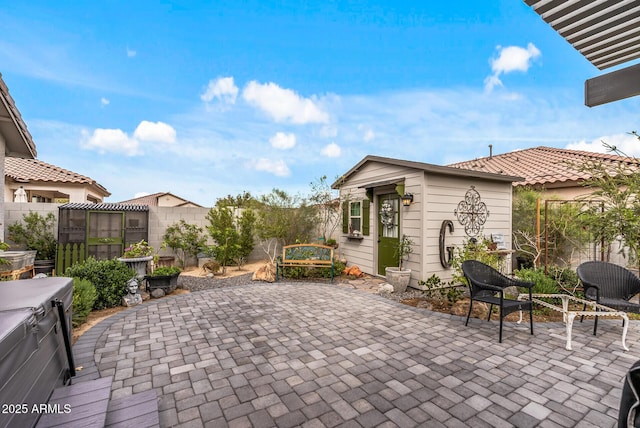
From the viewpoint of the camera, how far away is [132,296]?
487cm

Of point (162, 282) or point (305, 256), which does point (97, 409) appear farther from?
point (305, 256)

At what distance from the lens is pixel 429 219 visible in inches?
237

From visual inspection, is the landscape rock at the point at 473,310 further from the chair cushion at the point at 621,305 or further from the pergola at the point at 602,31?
the pergola at the point at 602,31

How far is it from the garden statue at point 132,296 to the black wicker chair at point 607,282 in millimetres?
6758

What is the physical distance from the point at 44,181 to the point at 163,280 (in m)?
7.76

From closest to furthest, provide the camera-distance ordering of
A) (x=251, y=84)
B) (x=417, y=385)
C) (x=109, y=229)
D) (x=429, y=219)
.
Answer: (x=417, y=385) < (x=429, y=219) < (x=109, y=229) < (x=251, y=84)

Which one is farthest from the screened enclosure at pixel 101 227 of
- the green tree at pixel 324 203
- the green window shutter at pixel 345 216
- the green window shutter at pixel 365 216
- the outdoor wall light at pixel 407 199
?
the outdoor wall light at pixel 407 199

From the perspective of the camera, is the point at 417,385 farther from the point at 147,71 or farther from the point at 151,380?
the point at 147,71

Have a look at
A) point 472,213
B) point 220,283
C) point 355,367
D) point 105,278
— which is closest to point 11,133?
point 105,278

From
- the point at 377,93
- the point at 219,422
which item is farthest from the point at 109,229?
the point at 377,93

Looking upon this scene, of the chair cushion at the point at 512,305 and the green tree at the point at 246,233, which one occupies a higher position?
the green tree at the point at 246,233

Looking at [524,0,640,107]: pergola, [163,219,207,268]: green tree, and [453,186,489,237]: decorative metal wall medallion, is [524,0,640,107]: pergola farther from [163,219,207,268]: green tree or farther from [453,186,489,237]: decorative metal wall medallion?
[163,219,207,268]: green tree

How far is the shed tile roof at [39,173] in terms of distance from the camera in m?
9.23

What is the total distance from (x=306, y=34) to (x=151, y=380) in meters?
8.59
